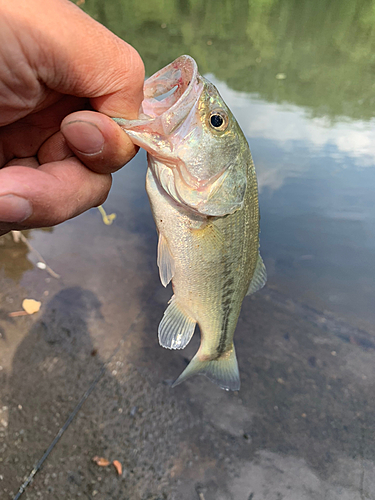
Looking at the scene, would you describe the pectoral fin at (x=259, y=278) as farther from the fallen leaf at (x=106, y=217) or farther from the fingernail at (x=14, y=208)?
the fallen leaf at (x=106, y=217)

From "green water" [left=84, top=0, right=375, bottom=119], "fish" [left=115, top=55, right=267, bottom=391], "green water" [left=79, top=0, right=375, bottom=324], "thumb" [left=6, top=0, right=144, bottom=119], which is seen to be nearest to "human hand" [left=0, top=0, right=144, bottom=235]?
"thumb" [left=6, top=0, right=144, bottom=119]

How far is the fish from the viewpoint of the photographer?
1.46 m

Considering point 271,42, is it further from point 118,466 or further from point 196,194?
point 118,466

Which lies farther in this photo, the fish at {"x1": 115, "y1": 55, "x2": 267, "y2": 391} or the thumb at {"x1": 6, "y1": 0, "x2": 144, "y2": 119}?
the fish at {"x1": 115, "y1": 55, "x2": 267, "y2": 391}

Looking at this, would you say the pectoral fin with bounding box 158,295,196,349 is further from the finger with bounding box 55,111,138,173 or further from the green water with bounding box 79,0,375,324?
the green water with bounding box 79,0,375,324

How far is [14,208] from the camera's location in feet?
3.87

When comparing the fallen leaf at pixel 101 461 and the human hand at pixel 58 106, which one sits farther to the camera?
the fallen leaf at pixel 101 461

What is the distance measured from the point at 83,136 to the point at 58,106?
0.35 metres

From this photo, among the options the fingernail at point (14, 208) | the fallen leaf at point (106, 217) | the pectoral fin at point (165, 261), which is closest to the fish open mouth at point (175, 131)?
the pectoral fin at point (165, 261)

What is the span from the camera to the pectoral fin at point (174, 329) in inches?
78.4

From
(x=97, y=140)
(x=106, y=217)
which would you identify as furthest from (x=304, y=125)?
(x=97, y=140)

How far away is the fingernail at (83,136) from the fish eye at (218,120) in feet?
1.78

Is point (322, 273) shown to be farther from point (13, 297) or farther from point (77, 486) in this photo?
point (13, 297)

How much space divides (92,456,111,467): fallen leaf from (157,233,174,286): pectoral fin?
1.70 metres
